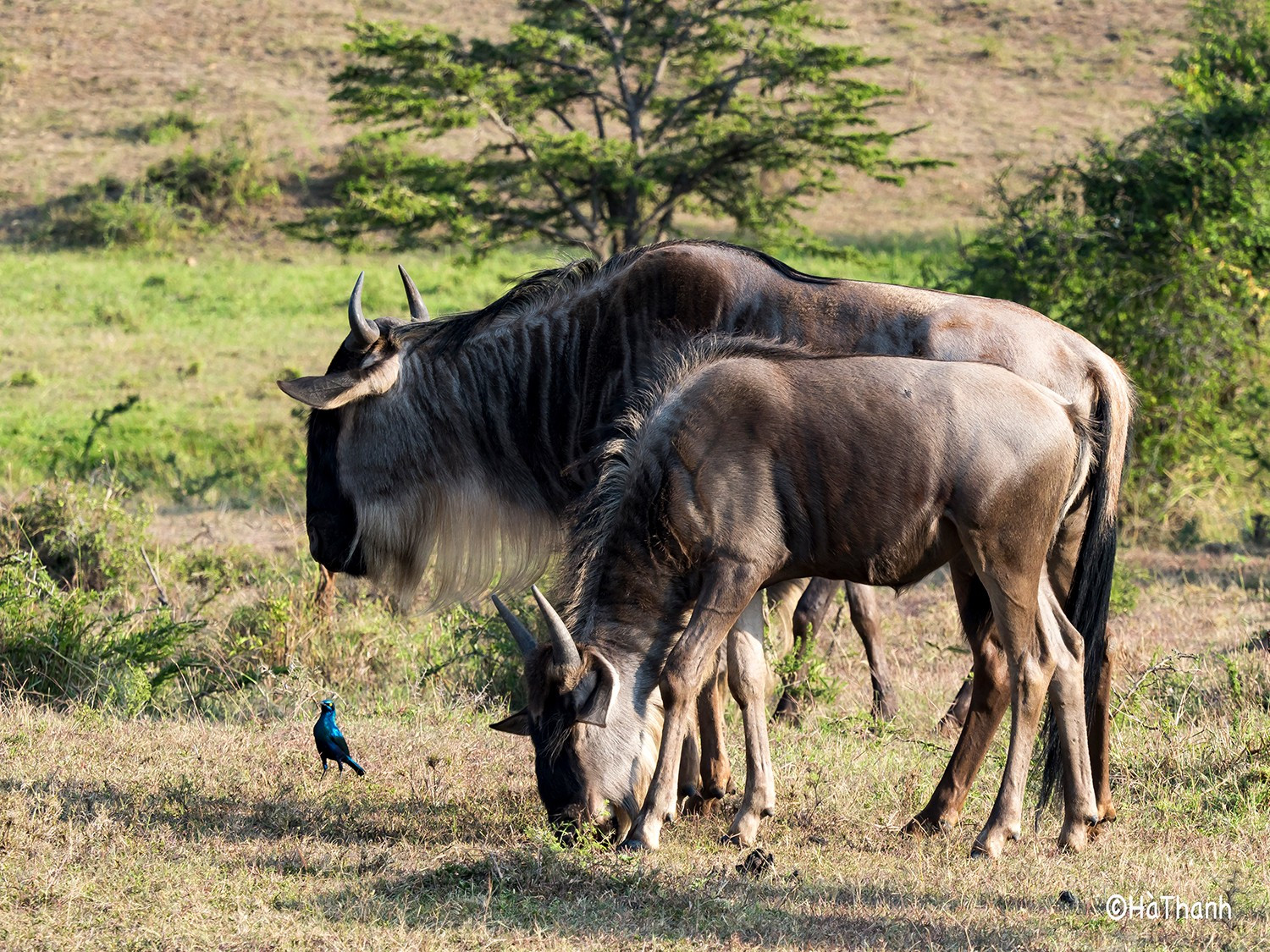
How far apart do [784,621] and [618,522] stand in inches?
60.6

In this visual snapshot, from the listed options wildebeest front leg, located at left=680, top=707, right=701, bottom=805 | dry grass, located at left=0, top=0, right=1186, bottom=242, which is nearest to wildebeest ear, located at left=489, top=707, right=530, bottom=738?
wildebeest front leg, located at left=680, top=707, right=701, bottom=805

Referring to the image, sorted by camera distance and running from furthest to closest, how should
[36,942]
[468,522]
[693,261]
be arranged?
[468,522] → [693,261] → [36,942]

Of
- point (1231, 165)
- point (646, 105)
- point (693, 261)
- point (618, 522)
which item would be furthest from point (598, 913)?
point (646, 105)

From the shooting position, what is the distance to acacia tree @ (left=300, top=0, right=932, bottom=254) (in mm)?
15469

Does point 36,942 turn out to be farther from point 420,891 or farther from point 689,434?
point 689,434

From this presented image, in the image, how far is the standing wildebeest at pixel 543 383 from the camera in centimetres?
538

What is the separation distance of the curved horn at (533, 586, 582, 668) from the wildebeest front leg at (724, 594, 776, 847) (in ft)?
2.36

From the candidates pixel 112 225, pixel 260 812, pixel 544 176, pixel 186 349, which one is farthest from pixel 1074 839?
pixel 112 225

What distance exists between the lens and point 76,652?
6875mm

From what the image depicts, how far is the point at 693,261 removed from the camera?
5668 mm

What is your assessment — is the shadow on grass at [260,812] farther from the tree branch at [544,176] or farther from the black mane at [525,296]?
the tree branch at [544,176]

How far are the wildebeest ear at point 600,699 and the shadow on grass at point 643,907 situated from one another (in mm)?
443

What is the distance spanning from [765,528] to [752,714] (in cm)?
80

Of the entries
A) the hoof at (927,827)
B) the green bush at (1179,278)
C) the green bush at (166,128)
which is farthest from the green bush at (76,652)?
the green bush at (166,128)
